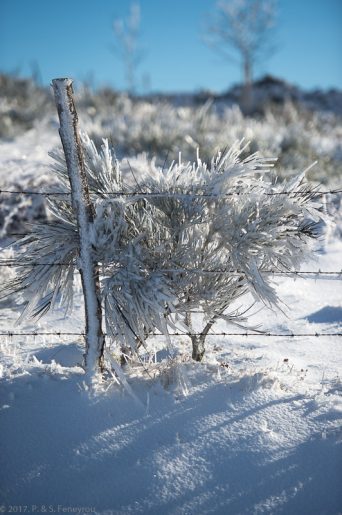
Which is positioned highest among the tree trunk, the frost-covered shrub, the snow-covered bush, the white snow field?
the frost-covered shrub

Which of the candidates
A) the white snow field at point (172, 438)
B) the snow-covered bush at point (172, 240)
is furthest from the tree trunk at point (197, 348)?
the snow-covered bush at point (172, 240)

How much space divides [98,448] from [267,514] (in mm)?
1091

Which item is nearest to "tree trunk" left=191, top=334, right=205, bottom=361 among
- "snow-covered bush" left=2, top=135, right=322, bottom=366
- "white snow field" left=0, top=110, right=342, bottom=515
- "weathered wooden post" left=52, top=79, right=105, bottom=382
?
"white snow field" left=0, top=110, right=342, bottom=515

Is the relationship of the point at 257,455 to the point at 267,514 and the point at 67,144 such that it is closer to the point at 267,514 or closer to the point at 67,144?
the point at 267,514

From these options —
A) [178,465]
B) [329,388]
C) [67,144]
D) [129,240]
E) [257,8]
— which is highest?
[257,8]

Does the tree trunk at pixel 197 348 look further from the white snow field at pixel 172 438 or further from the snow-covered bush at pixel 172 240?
the snow-covered bush at pixel 172 240

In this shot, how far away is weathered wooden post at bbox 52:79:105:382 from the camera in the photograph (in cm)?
322

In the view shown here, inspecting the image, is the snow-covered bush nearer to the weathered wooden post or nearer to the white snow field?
the weathered wooden post

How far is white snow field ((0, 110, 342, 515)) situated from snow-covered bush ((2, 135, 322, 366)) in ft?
1.50

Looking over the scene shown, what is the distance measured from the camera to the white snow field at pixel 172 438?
2.77 m

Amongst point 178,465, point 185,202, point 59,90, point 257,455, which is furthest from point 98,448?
point 59,90

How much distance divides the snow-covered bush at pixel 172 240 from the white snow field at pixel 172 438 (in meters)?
0.46

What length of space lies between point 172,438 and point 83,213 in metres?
1.65

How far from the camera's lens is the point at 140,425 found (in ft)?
10.5
